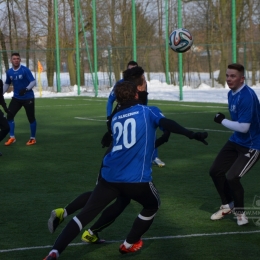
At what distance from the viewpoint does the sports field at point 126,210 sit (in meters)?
6.35

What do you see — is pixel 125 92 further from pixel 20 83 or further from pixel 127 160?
pixel 20 83

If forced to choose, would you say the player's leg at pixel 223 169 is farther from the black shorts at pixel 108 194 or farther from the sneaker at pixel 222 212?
the black shorts at pixel 108 194

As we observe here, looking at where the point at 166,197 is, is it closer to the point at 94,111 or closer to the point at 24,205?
the point at 24,205

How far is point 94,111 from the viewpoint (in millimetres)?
23969

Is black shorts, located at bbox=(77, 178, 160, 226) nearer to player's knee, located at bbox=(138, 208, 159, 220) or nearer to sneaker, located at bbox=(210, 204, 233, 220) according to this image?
player's knee, located at bbox=(138, 208, 159, 220)

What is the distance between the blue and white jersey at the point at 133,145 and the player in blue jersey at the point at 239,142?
53.3 inches

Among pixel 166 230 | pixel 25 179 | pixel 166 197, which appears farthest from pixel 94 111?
pixel 166 230

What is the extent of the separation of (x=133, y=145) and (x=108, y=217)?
3.38 ft

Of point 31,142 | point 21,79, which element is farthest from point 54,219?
point 21,79

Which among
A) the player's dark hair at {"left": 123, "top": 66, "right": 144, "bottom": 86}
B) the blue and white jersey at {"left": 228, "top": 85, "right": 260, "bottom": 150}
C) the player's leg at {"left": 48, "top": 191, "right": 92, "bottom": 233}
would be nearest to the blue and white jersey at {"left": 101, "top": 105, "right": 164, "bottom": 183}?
the player's leg at {"left": 48, "top": 191, "right": 92, "bottom": 233}

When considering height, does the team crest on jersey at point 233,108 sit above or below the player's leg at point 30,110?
above

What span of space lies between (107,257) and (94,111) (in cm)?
1798

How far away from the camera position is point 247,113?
6879 millimetres

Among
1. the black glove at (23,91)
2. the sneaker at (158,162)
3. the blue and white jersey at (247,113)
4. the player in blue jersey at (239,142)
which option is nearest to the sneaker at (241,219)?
the player in blue jersey at (239,142)
